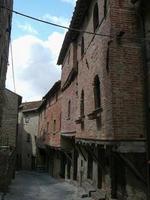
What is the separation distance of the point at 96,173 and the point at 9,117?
1470 centimetres

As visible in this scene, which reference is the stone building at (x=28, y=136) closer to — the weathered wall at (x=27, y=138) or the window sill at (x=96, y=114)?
the weathered wall at (x=27, y=138)

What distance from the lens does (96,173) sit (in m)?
13.0

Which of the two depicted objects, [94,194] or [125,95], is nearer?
→ [125,95]

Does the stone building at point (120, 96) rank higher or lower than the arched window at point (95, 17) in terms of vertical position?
lower

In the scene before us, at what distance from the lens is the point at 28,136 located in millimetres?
42844

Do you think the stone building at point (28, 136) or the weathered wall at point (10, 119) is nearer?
the weathered wall at point (10, 119)

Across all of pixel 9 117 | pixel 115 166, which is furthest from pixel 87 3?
pixel 9 117

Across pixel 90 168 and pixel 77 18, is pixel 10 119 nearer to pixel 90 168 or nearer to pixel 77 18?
pixel 90 168

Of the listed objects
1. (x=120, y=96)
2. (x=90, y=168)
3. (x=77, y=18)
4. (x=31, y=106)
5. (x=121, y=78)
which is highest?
(x=77, y=18)

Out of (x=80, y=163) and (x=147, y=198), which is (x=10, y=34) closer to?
(x=80, y=163)

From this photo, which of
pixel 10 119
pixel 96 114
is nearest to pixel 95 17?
pixel 96 114

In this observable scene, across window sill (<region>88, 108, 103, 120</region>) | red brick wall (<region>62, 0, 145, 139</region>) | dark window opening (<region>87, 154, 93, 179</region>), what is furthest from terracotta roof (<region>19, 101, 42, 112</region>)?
red brick wall (<region>62, 0, 145, 139</region>)

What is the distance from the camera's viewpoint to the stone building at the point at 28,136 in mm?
40750

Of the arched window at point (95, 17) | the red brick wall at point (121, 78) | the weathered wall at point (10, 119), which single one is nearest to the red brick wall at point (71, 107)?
the arched window at point (95, 17)
